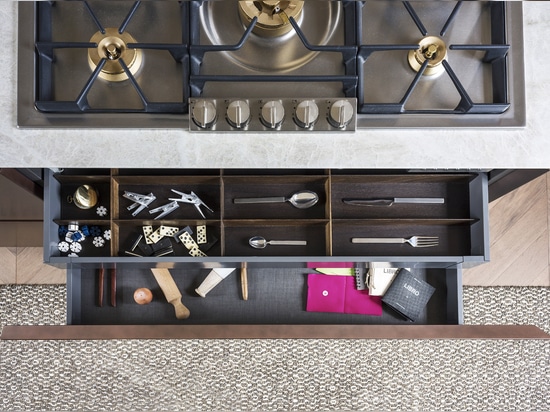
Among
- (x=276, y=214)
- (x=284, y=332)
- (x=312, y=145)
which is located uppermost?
(x=312, y=145)

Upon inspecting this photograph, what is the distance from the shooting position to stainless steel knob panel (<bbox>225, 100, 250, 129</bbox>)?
3.00 ft

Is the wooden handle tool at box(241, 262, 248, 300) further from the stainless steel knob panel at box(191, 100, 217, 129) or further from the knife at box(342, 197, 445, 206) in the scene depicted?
the stainless steel knob panel at box(191, 100, 217, 129)

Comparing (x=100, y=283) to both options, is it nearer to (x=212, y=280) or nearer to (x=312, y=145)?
(x=212, y=280)

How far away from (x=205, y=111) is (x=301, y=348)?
1382mm

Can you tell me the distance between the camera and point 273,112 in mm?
915

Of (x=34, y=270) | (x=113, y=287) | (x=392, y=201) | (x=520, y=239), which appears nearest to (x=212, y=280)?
(x=113, y=287)

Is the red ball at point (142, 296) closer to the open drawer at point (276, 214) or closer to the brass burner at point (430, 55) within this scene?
the open drawer at point (276, 214)

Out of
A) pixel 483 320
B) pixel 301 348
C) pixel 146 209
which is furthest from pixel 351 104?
pixel 483 320

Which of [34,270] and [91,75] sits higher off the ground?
[91,75]

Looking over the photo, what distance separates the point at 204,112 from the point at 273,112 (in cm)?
13

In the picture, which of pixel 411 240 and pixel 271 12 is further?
pixel 411 240

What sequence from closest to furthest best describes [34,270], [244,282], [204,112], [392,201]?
[204,112]
[392,201]
[244,282]
[34,270]

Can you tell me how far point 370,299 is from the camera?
1.86 meters

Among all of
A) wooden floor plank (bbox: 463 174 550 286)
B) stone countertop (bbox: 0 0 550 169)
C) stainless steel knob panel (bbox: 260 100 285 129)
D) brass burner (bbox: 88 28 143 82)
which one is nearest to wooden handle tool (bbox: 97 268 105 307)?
stone countertop (bbox: 0 0 550 169)
